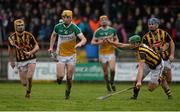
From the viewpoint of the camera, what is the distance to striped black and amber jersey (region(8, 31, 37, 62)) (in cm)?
1698

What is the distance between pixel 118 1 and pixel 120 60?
3781 millimetres

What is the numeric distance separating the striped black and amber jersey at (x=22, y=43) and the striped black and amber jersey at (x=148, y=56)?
10.1 feet

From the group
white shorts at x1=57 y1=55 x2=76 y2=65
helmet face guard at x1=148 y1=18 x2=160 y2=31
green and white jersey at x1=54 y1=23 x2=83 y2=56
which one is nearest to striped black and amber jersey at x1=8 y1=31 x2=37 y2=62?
green and white jersey at x1=54 y1=23 x2=83 y2=56

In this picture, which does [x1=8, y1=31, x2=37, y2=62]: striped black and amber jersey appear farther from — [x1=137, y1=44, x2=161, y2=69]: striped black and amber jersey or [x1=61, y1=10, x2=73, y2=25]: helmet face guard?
[x1=137, y1=44, x2=161, y2=69]: striped black and amber jersey

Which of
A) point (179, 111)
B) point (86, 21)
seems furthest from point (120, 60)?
point (179, 111)

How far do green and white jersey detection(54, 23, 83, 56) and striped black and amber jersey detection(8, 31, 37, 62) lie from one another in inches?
30.2

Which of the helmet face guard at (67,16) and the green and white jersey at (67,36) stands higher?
the helmet face guard at (67,16)

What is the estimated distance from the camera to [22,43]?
672 inches

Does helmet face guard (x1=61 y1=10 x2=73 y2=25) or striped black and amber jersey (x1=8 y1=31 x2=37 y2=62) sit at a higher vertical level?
helmet face guard (x1=61 y1=10 x2=73 y2=25)

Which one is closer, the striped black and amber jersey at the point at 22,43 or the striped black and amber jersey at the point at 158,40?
the striped black and amber jersey at the point at 158,40

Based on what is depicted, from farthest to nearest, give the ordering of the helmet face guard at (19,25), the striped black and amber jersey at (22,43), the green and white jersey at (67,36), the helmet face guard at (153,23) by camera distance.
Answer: the striped black and amber jersey at (22,43)
the helmet face guard at (19,25)
the green and white jersey at (67,36)
the helmet face guard at (153,23)

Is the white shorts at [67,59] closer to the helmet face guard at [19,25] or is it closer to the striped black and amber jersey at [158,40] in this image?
the helmet face guard at [19,25]

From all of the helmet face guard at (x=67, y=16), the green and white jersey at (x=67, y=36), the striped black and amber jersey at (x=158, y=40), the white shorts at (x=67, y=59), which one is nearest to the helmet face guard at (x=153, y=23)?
the striped black and amber jersey at (x=158, y=40)

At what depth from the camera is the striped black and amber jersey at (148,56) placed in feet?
50.8
